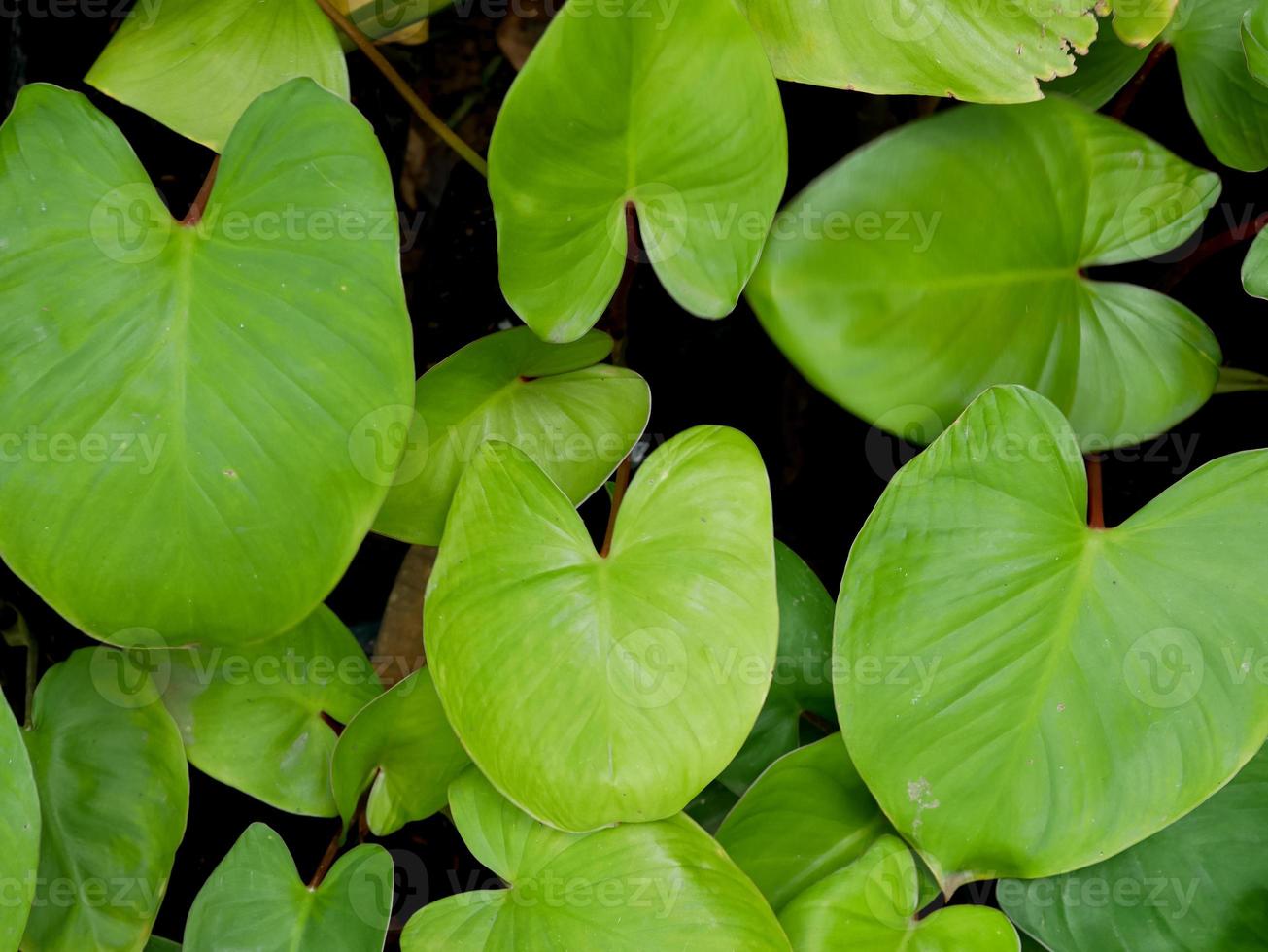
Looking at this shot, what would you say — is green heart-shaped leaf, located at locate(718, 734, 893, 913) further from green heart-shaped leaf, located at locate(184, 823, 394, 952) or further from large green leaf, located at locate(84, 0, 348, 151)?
large green leaf, located at locate(84, 0, 348, 151)

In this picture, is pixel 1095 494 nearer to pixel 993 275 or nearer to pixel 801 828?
pixel 993 275

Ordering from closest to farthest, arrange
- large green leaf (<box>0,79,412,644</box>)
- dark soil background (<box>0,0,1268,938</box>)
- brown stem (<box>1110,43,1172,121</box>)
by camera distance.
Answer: large green leaf (<box>0,79,412,644</box>) → brown stem (<box>1110,43,1172,121</box>) → dark soil background (<box>0,0,1268,938</box>)

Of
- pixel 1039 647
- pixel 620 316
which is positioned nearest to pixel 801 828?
pixel 1039 647

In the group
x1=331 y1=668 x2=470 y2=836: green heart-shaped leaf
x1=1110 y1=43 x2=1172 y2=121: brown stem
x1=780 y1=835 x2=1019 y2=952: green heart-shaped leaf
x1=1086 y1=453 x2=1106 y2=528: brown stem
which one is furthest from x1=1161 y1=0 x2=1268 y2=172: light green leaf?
x1=331 y1=668 x2=470 y2=836: green heart-shaped leaf

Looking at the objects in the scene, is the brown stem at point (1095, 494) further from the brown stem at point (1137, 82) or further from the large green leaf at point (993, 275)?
the brown stem at point (1137, 82)

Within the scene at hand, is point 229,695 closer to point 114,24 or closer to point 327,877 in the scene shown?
point 327,877

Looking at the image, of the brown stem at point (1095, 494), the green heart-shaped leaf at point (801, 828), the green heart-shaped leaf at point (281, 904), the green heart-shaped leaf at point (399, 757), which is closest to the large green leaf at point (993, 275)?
the brown stem at point (1095, 494)

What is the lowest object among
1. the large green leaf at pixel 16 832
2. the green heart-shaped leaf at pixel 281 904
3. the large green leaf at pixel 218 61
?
the green heart-shaped leaf at pixel 281 904
